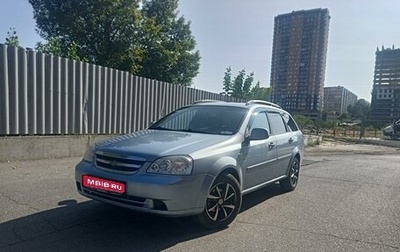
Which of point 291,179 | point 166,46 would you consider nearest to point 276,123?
point 291,179

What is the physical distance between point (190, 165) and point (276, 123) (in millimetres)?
2651

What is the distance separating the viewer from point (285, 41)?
37969mm

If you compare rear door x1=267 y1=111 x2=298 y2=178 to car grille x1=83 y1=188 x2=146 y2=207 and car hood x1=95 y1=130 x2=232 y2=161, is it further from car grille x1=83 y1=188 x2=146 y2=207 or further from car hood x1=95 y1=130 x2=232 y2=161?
car grille x1=83 y1=188 x2=146 y2=207

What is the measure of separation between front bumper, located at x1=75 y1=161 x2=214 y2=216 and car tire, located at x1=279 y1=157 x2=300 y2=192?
9.57ft

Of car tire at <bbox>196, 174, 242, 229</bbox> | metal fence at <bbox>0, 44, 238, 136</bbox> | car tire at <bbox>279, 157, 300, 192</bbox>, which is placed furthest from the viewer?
metal fence at <bbox>0, 44, 238, 136</bbox>

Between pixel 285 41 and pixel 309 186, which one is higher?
pixel 285 41

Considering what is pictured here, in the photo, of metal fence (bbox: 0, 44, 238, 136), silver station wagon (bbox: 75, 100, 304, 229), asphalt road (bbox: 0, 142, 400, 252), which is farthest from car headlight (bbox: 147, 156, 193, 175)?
metal fence (bbox: 0, 44, 238, 136)

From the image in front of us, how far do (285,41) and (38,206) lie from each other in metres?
37.7

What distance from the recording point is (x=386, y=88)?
45.3m

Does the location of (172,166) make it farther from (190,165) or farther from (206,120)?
(206,120)

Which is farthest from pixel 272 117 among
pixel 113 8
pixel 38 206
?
pixel 113 8

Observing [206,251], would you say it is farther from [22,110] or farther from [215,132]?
[22,110]

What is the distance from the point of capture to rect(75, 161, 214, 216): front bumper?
3158 mm

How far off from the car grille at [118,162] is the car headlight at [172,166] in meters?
0.14
